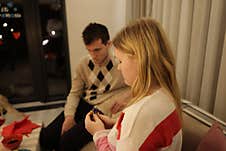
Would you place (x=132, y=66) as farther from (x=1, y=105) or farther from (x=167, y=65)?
(x=1, y=105)

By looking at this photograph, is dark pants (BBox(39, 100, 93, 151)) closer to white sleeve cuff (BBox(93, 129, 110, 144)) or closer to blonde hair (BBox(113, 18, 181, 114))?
white sleeve cuff (BBox(93, 129, 110, 144))

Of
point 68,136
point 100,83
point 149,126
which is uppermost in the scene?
point 149,126

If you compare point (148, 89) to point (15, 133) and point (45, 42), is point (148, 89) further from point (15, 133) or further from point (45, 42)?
point (45, 42)

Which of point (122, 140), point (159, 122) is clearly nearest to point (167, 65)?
point (159, 122)

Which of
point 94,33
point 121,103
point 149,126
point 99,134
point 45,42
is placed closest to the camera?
point 149,126

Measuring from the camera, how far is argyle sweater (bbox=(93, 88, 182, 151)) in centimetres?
83

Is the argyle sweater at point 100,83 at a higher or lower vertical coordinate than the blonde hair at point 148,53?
lower

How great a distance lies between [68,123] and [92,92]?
0.96ft

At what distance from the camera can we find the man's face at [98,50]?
1.64 metres

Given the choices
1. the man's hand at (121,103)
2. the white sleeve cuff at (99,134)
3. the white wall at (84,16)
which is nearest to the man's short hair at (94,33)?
the man's hand at (121,103)

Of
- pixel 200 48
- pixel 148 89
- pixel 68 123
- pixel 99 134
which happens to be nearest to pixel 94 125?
pixel 99 134

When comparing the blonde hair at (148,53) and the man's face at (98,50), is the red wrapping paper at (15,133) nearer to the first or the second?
the man's face at (98,50)

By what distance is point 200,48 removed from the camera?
1511 millimetres

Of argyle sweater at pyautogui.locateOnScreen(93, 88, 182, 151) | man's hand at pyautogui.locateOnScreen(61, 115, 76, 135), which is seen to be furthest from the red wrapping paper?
argyle sweater at pyautogui.locateOnScreen(93, 88, 182, 151)
